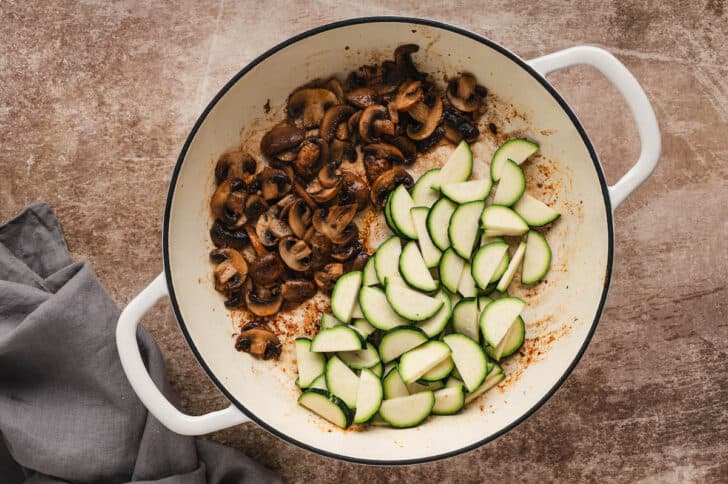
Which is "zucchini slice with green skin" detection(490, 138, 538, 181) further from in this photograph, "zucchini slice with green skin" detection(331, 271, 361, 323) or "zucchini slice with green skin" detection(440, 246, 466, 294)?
"zucchini slice with green skin" detection(331, 271, 361, 323)

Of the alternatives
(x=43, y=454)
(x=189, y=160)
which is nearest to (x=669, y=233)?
(x=189, y=160)

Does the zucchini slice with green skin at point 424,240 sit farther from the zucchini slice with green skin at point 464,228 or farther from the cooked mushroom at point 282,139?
the cooked mushroom at point 282,139

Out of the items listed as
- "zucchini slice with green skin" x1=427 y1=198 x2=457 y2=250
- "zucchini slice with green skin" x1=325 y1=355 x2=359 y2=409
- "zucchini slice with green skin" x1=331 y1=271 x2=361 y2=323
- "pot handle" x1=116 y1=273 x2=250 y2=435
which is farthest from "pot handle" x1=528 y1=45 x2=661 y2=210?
"pot handle" x1=116 y1=273 x2=250 y2=435

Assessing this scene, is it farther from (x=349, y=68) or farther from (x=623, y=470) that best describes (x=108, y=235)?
(x=623, y=470)

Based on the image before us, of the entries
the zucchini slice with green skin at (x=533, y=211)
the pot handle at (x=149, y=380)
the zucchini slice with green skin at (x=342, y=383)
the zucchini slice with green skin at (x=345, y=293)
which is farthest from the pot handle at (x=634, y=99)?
the pot handle at (x=149, y=380)

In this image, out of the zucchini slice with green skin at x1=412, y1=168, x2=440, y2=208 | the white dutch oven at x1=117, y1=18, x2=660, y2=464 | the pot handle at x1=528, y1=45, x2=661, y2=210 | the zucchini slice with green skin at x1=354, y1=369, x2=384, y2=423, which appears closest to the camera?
the pot handle at x1=528, y1=45, x2=661, y2=210

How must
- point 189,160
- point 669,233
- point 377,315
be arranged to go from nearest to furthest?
1. point 189,160
2. point 377,315
3. point 669,233
